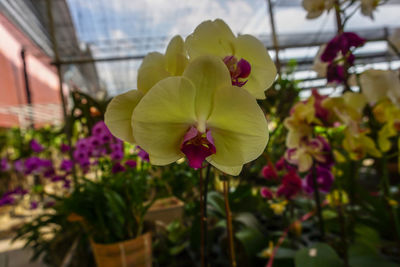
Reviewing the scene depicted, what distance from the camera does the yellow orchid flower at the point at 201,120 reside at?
193 millimetres

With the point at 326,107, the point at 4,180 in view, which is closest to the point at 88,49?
the point at 4,180

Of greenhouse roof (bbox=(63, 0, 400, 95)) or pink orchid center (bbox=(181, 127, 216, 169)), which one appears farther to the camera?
greenhouse roof (bbox=(63, 0, 400, 95))

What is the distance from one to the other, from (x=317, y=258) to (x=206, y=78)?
459 millimetres

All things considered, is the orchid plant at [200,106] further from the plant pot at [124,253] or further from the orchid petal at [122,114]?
the plant pot at [124,253]

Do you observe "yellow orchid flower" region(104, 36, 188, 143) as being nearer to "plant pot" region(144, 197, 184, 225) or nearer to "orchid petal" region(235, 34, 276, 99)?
"orchid petal" region(235, 34, 276, 99)

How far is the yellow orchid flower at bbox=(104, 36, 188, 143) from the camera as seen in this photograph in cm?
21

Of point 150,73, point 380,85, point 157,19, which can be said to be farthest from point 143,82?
point 157,19

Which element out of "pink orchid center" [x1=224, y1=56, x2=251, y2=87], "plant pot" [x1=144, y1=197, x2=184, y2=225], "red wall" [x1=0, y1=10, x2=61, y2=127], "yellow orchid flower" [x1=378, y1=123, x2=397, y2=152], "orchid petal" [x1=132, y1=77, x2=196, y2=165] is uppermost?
"red wall" [x1=0, y1=10, x2=61, y2=127]

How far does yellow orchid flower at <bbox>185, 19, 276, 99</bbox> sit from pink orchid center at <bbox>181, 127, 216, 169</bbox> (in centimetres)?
6

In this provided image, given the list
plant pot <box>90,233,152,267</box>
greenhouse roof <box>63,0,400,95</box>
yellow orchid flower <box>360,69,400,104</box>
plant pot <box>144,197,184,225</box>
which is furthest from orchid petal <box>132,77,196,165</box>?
greenhouse roof <box>63,0,400,95</box>

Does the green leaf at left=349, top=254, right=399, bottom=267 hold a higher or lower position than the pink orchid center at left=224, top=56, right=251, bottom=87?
lower

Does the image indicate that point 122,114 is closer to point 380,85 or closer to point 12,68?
point 380,85

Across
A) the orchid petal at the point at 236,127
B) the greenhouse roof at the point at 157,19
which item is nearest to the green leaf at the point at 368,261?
the orchid petal at the point at 236,127

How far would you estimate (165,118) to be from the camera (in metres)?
0.21
